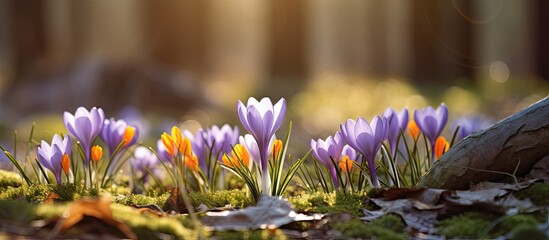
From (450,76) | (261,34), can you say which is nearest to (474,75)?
(450,76)

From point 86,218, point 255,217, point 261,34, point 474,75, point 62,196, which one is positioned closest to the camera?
point 86,218

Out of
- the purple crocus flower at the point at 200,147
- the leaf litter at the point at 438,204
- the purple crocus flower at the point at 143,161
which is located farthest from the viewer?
the purple crocus flower at the point at 143,161

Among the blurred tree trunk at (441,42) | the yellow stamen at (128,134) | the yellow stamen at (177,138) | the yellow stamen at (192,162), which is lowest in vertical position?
the yellow stamen at (192,162)

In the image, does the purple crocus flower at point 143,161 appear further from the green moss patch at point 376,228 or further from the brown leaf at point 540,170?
the brown leaf at point 540,170

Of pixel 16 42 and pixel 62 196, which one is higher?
pixel 16 42

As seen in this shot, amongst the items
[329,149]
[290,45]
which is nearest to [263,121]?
[329,149]

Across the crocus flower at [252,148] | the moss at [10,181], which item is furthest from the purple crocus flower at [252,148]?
the moss at [10,181]

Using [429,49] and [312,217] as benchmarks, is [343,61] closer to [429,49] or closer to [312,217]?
[429,49]

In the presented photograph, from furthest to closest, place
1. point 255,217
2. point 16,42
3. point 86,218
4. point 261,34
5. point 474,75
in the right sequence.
Answer: point 261,34, point 474,75, point 16,42, point 255,217, point 86,218
